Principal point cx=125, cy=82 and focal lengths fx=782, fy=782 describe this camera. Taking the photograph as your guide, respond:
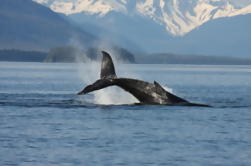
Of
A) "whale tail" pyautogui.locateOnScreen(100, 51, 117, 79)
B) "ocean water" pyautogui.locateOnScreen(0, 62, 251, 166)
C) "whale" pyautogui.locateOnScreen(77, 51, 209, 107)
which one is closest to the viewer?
"ocean water" pyautogui.locateOnScreen(0, 62, 251, 166)

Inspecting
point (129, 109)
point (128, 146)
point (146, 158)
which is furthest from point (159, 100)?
point (146, 158)

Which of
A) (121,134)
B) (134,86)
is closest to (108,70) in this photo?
(134,86)

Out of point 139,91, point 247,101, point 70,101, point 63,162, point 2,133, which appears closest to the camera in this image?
point 63,162

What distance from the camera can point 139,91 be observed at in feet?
140

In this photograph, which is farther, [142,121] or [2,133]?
[142,121]

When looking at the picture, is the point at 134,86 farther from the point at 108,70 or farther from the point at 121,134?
the point at 121,134

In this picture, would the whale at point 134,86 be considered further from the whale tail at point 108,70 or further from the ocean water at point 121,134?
the ocean water at point 121,134

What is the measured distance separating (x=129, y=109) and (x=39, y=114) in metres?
5.35

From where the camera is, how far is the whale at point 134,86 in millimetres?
40406

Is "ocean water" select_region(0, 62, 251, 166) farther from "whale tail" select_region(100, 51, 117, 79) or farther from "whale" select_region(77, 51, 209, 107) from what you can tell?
"whale tail" select_region(100, 51, 117, 79)

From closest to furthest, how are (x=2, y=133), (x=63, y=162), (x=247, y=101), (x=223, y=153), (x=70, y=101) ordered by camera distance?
(x=63, y=162), (x=223, y=153), (x=2, y=133), (x=70, y=101), (x=247, y=101)

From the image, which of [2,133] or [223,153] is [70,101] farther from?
[223,153]

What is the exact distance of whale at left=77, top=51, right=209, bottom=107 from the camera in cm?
4041

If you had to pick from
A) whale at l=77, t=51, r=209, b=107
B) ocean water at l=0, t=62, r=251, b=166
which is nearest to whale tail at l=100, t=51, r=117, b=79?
whale at l=77, t=51, r=209, b=107
